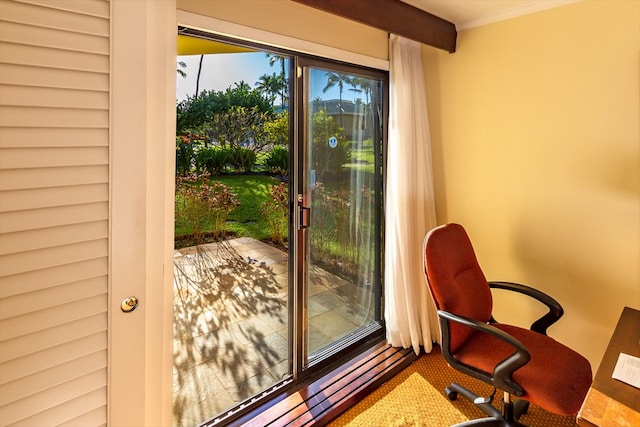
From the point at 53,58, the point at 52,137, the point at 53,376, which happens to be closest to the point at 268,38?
the point at 53,58

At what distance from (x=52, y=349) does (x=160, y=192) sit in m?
0.51

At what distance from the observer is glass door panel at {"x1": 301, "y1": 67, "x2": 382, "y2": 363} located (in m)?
2.15

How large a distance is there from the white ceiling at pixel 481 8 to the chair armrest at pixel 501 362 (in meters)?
1.75

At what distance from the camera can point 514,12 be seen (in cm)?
209

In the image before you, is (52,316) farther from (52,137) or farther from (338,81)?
(338,81)

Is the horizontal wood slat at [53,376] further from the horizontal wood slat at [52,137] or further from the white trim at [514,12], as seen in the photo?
the white trim at [514,12]

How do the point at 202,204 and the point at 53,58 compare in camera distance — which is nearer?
the point at 53,58

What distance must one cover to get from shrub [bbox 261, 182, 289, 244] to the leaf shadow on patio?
103mm

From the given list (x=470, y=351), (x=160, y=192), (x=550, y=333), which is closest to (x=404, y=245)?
(x=470, y=351)

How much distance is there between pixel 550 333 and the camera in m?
2.16

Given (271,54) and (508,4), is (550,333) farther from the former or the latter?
(271,54)

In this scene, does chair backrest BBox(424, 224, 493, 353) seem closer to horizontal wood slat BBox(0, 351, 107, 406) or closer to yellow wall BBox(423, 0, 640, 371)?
yellow wall BBox(423, 0, 640, 371)

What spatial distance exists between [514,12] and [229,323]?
8.21ft

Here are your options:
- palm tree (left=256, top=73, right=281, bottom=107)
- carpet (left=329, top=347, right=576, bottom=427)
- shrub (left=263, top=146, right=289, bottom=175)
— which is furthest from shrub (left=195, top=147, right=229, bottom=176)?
carpet (left=329, top=347, right=576, bottom=427)
